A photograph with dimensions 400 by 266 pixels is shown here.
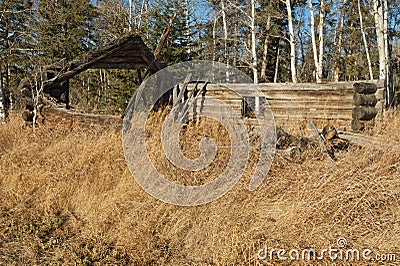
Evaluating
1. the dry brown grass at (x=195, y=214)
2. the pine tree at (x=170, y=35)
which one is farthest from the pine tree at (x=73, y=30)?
the dry brown grass at (x=195, y=214)

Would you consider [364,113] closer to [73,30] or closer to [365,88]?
[365,88]

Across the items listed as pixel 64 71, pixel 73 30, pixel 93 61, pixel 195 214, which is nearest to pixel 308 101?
pixel 93 61

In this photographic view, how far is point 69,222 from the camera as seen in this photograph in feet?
13.6

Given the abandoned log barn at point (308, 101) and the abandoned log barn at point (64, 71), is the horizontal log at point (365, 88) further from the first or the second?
the abandoned log barn at point (64, 71)

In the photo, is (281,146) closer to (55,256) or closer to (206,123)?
(206,123)

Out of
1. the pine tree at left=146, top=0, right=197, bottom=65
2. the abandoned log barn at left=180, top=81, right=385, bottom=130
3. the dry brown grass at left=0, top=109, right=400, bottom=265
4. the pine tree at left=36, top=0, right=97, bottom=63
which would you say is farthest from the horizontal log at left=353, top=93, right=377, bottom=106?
the pine tree at left=36, top=0, right=97, bottom=63

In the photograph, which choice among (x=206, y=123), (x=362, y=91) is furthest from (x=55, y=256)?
(x=362, y=91)

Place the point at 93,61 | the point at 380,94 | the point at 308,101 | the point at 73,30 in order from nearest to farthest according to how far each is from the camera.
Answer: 1. the point at 93,61
2. the point at 380,94
3. the point at 308,101
4. the point at 73,30

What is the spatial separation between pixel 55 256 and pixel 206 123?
161 inches

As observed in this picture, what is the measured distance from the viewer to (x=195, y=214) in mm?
3916

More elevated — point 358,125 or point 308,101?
point 308,101

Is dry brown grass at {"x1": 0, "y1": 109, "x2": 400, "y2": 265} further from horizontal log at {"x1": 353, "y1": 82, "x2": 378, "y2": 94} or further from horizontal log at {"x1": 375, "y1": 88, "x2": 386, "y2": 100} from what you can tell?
horizontal log at {"x1": 375, "y1": 88, "x2": 386, "y2": 100}

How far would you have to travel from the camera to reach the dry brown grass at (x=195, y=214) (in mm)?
3285

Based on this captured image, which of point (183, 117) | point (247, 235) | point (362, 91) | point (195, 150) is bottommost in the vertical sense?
point (247, 235)
